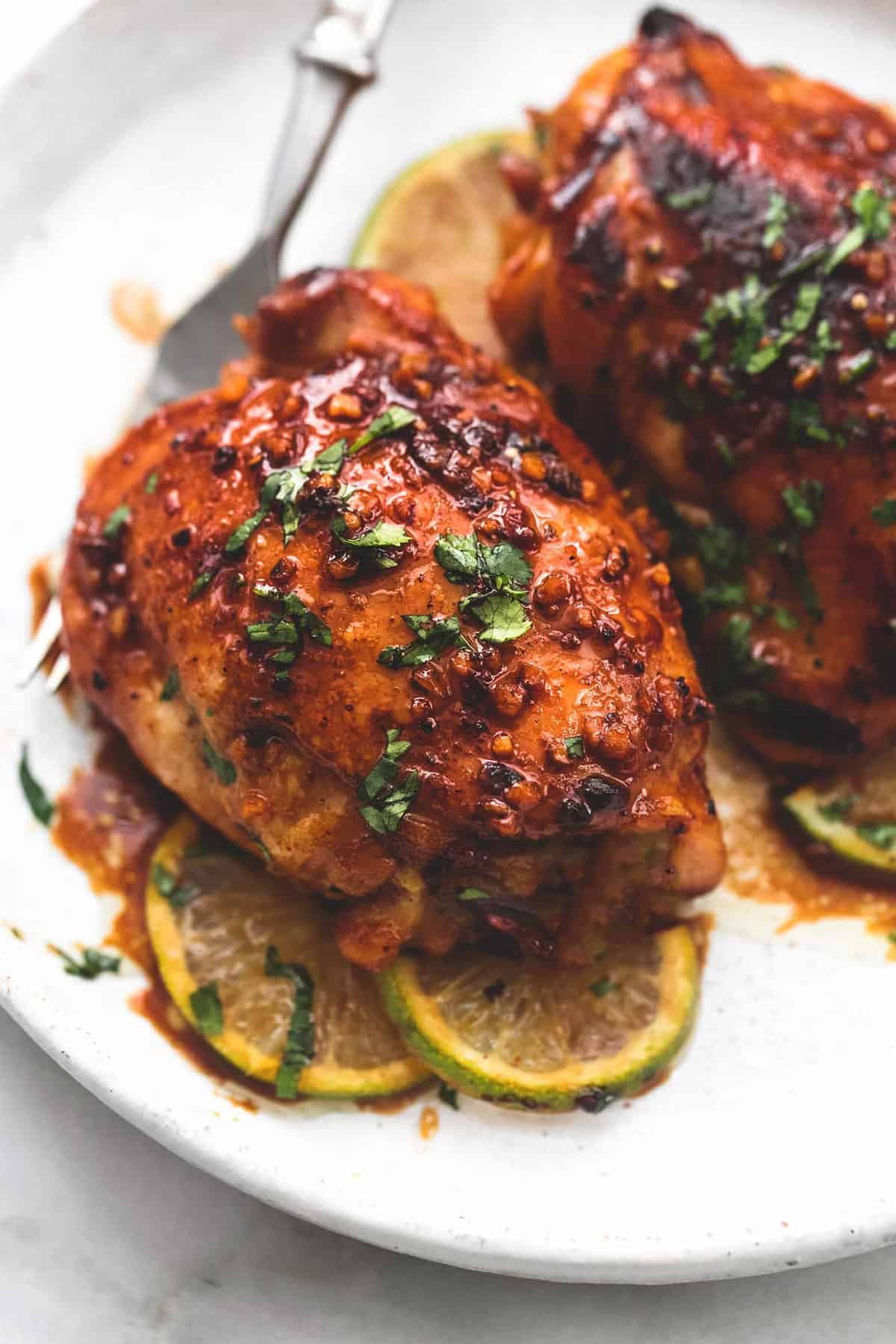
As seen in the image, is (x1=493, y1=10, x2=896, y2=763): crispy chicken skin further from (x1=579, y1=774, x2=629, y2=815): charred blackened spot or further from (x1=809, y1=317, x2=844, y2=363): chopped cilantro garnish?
(x1=579, y1=774, x2=629, y2=815): charred blackened spot

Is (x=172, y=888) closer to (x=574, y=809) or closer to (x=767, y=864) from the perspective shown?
(x=574, y=809)

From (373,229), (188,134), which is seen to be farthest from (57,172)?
(373,229)

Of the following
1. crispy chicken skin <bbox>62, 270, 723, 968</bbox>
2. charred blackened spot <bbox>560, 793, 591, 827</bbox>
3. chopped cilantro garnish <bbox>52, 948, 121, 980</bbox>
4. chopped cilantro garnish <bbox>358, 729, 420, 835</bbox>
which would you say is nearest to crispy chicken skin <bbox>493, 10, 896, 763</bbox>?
crispy chicken skin <bbox>62, 270, 723, 968</bbox>

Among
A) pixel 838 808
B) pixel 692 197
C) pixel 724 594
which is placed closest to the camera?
pixel 692 197

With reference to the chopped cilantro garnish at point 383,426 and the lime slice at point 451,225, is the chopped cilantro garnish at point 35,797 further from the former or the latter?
the lime slice at point 451,225

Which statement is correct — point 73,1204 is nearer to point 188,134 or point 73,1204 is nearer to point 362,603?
point 362,603

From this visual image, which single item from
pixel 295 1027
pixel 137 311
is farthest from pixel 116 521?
pixel 295 1027

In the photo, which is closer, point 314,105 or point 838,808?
point 838,808
